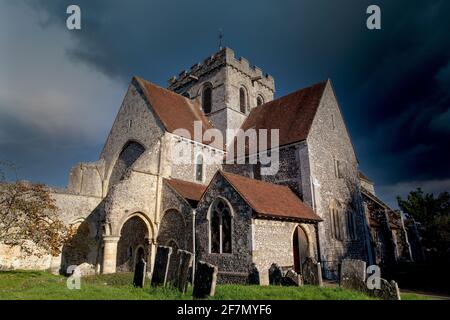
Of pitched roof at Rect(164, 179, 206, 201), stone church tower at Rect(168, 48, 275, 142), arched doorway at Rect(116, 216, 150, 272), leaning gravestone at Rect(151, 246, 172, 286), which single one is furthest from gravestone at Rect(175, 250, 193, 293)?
stone church tower at Rect(168, 48, 275, 142)

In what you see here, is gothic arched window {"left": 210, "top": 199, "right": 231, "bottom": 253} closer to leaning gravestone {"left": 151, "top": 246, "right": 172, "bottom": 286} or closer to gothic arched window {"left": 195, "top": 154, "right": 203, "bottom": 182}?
leaning gravestone {"left": 151, "top": 246, "right": 172, "bottom": 286}

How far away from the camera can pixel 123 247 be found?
19547 mm

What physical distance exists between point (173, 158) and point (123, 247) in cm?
699

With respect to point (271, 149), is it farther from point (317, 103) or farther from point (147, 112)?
point (147, 112)

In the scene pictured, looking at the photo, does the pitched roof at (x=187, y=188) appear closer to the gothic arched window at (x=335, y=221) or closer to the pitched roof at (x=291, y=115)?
the pitched roof at (x=291, y=115)

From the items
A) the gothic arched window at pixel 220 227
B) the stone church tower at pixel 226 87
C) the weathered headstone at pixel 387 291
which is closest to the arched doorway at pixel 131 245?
the gothic arched window at pixel 220 227

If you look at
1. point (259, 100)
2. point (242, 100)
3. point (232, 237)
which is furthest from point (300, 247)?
point (259, 100)

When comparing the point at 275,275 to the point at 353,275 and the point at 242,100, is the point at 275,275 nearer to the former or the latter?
the point at 353,275

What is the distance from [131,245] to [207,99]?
15.6 meters

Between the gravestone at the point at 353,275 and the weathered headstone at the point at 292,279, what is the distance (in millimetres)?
1409

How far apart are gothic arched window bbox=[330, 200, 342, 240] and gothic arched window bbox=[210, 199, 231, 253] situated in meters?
7.72

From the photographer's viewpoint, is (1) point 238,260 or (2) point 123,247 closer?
(1) point 238,260
